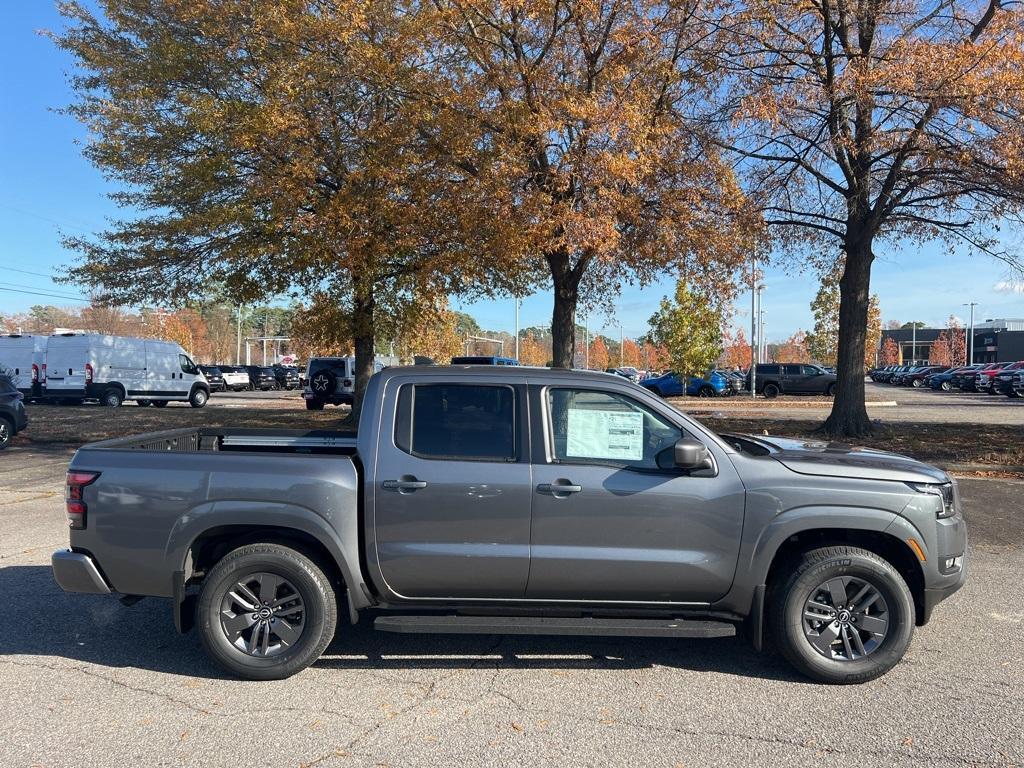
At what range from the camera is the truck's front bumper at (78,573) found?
4.27 metres

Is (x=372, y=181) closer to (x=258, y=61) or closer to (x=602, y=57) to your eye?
(x=258, y=61)

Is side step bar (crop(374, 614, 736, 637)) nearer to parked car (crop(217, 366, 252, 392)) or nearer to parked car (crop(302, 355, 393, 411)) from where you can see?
parked car (crop(302, 355, 393, 411))

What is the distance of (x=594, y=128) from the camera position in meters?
11.1

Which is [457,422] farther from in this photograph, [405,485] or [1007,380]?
[1007,380]

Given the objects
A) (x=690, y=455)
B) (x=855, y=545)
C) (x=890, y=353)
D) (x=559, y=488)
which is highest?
(x=890, y=353)

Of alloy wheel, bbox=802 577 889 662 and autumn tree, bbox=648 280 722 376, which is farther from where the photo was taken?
autumn tree, bbox=648 280 722 376

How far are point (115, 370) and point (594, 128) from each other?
23.0 metres

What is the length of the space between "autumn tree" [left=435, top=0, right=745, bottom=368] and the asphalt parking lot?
7.74 m

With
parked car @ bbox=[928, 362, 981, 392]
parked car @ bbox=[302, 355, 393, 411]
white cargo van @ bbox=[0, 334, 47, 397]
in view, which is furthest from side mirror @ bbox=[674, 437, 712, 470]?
parked car @ bbox=[928, 362, 981, 392]

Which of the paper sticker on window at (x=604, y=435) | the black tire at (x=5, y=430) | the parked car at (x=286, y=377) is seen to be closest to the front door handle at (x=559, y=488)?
the paper sticker on window at (x=604, y=435)

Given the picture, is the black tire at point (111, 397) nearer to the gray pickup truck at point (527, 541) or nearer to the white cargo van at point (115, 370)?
the white cargo van at point (115, 370)

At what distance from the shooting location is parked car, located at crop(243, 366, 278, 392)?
165 feet

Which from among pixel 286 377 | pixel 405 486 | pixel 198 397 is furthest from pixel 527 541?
pixel 286 377

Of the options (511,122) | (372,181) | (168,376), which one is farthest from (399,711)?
(168,376)
